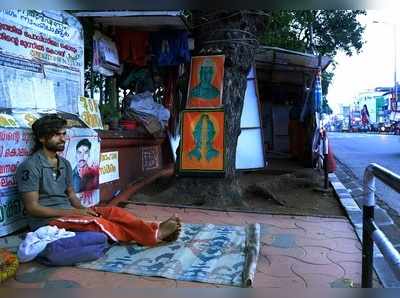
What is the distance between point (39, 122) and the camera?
390cm

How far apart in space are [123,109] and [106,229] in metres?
4.41

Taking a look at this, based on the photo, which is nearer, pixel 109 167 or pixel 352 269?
pixel 352 269

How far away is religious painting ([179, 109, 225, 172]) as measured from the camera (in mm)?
6148

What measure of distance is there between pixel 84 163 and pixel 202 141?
1789 millimetres

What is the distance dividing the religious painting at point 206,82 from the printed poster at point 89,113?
1.23 metres

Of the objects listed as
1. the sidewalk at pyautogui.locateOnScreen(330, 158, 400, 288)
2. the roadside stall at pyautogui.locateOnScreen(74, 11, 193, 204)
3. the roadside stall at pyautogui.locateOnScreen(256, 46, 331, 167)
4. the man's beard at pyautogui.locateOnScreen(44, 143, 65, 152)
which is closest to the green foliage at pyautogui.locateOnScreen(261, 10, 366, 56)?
the roadside stall at pyautogui.locateOnScreen(256, 46, 331, 167)

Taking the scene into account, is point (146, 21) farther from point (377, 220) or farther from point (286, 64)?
point (286, 64)

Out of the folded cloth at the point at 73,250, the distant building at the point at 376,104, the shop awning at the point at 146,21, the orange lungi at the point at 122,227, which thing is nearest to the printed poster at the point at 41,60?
the shop awning at the point at 146,21

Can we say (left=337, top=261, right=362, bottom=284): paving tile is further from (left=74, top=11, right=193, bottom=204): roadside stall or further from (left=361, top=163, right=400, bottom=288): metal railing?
(left=74, top=11, right=193, bottom=204): roadside stall

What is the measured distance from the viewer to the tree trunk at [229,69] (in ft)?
19.7

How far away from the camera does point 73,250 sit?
335 cm

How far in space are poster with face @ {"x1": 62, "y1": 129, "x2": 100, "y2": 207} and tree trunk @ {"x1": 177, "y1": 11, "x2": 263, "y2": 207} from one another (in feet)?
4.23

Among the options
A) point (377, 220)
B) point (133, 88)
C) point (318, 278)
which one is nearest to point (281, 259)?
point (318, 278)

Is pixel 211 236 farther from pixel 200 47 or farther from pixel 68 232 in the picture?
pixel 200 47
